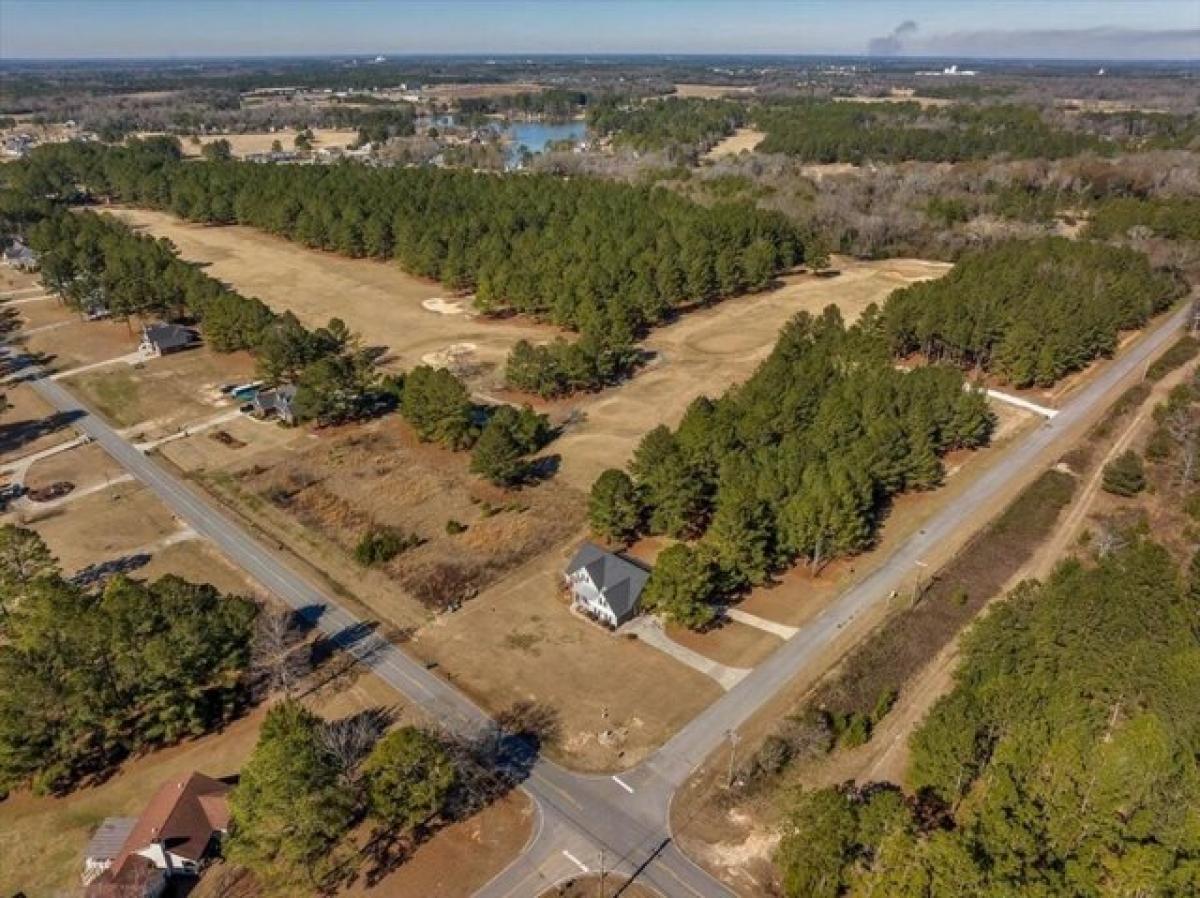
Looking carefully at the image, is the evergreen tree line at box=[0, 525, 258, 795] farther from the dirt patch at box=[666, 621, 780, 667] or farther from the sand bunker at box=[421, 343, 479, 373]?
the sand bunker at box=[421, 343, 479, 373]

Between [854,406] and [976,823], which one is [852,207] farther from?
[976,823]

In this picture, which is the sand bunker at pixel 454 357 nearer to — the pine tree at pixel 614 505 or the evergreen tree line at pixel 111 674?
the pine tree at pixel 614 505

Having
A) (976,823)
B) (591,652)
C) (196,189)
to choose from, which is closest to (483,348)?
(591,652)

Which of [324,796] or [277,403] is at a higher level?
[324,796]

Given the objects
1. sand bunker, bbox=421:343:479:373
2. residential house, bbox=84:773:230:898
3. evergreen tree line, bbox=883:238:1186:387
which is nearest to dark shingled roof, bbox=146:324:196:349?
sand bunker, bbox=421:343:479:373

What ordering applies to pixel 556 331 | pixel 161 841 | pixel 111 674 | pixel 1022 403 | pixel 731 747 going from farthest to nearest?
pixel 556 331 < pixel 1022 403 < pixel 731 747 < pixel 111 674 < pixel 161 841

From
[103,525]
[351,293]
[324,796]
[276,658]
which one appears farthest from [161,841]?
[351,293]

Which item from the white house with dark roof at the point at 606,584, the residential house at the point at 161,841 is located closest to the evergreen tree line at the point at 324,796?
the residential house at the point at 161,841

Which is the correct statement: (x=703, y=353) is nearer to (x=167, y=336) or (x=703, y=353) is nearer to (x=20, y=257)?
(x=167, y=336)
